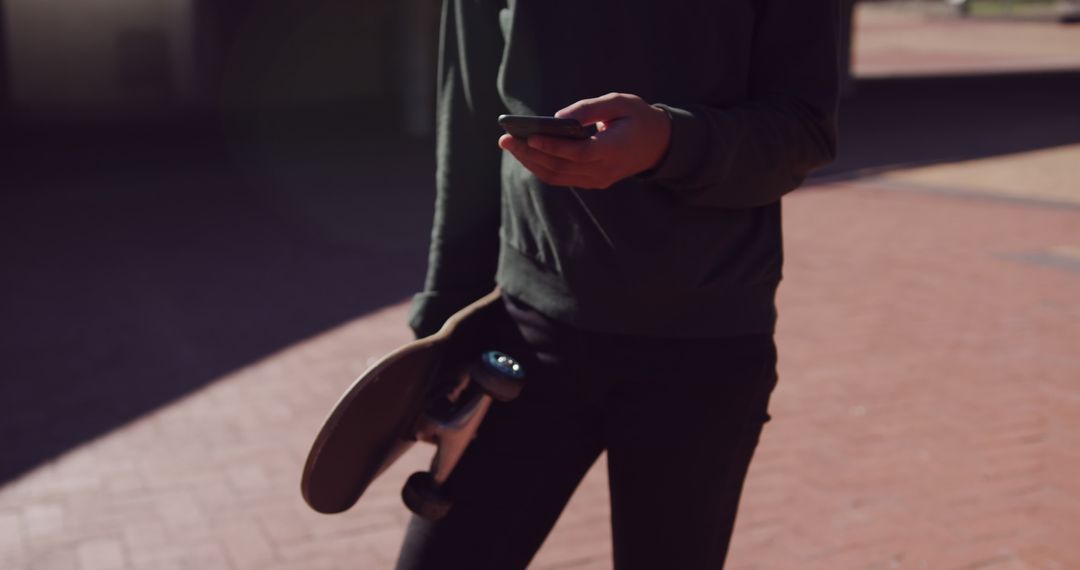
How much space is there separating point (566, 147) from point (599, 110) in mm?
72

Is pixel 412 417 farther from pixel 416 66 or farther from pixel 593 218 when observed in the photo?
pixel 416 66

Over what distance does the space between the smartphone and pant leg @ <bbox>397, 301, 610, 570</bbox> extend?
16.9 inches

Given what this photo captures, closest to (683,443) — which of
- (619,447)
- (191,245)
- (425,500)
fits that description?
(619,447)

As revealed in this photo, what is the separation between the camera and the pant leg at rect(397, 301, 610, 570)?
1777mm

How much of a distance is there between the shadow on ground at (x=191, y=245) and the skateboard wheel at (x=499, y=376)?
9.98ft

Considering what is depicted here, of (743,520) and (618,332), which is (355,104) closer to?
(743,520)

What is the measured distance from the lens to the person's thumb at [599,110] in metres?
1.42

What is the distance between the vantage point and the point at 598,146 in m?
1.41

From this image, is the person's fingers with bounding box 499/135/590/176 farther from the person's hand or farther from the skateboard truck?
the skateboard truck

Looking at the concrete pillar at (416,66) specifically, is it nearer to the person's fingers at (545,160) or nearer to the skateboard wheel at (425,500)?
the skateboard wheel at (425,500)

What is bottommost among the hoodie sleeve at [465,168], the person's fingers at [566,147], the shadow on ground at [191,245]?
the shadow on ground at [191,245]

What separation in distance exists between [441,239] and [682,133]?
2.07 ft

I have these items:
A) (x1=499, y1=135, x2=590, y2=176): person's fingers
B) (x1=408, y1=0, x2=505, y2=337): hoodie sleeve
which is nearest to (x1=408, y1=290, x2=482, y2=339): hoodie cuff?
(x1=408, y1=0, x2=505, y2=337): hoodie sleeve

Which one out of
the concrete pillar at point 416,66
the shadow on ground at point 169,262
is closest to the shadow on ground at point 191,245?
the shadow on ground at point 169,262
